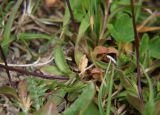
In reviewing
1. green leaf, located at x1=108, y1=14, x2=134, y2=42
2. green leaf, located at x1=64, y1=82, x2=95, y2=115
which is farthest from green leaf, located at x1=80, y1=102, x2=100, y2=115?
green leaf, located at x1=108, y1=14, x2=134, y2=42

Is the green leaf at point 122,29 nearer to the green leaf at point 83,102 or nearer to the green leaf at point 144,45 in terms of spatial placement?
the green leaf at point 144,45

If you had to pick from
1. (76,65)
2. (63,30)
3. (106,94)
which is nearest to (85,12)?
(63,30)

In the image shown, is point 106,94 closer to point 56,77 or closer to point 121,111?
point 121,111

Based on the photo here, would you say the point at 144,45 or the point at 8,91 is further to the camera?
the point at 144,45

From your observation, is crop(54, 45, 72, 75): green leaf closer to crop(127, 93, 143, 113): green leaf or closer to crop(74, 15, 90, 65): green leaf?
crop(74, 15, 90, 65): green leaf

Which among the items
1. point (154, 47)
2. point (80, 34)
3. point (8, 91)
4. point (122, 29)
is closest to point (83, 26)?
point (80, 34)

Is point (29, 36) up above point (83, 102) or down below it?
above

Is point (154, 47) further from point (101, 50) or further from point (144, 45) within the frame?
point (101, 50)
